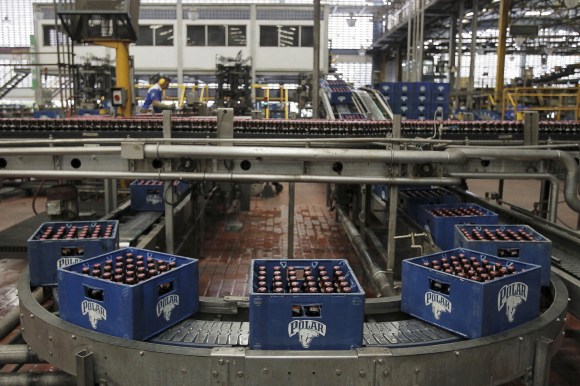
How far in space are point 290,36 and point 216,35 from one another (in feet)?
11.4

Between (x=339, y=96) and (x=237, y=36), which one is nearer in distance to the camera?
(x=339, y=96)

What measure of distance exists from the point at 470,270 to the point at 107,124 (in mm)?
4584

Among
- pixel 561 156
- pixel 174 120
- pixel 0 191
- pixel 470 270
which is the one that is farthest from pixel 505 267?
pixel 0 191

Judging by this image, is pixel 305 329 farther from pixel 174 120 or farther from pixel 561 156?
pixel 174 120

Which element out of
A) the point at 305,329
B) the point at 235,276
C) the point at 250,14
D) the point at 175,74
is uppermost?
the point at 250,14

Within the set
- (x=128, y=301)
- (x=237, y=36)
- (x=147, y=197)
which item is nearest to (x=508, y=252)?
(x=128, y=301)

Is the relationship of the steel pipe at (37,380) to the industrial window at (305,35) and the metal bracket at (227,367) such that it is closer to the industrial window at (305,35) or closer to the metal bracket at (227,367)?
the metal bracket at (227,367)

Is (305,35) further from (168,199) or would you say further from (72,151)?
(72,151)

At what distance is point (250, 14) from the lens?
954 inches

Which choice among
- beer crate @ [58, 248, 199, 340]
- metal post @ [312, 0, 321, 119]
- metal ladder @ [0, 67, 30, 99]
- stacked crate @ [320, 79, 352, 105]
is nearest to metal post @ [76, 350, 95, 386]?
beer crate @ [58, 248, 199, 340]

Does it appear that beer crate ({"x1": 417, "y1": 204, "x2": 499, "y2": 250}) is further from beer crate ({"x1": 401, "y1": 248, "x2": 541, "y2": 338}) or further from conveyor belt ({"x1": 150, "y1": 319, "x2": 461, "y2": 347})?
conveyor belt ({"x1": 150, "y1": 319, "x2": 461, "y2": 347})

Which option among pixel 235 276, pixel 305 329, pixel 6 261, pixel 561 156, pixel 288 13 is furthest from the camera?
pixel 288 13

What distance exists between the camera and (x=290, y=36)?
24.2 metres

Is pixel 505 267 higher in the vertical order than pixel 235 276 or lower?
higher
